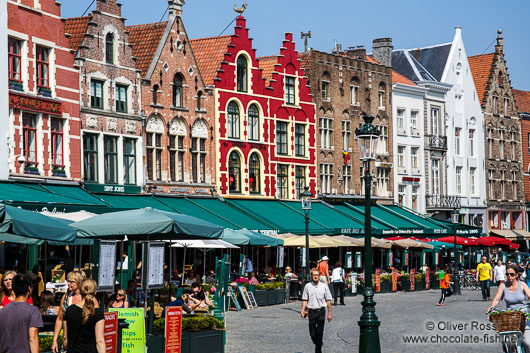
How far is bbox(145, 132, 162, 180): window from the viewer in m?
40.2

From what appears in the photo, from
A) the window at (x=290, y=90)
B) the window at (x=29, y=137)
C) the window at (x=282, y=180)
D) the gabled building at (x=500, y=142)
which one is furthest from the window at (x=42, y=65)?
the gabled building at (x=500, y=142)

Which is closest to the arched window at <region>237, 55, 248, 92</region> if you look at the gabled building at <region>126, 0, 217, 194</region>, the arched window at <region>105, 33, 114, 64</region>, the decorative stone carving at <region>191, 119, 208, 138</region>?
the gabled building at <region>126, 0, 217, 194</region>

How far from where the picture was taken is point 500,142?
68.6 m

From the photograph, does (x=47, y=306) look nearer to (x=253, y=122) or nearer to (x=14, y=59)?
(x=14, y=59)

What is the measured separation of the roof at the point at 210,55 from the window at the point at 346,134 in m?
10.4

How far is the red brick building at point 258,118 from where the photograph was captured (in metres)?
44.9

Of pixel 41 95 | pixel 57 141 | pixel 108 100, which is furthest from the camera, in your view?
pixel 108 100

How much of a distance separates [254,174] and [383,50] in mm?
16888

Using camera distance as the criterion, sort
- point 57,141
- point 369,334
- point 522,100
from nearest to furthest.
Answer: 1. point 369,334
2. point 57,141
3. point 522,100

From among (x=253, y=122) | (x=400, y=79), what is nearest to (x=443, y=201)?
(x=400, y=79)

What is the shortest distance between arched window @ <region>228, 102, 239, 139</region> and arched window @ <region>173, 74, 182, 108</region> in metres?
3.65

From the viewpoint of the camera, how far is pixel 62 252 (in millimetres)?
33844

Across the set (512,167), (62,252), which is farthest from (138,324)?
(512,167)

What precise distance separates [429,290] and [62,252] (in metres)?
19.3
